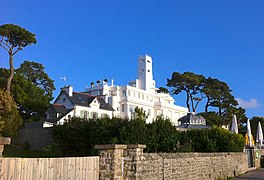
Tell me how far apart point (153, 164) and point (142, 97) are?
190ft

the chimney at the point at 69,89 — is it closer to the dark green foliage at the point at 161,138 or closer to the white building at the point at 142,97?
the white building at the point at 142,97

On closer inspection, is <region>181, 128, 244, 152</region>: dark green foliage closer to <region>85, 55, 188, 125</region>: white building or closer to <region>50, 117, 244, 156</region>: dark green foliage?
<region>50, 117, 244, 156</region>: dark green foliage

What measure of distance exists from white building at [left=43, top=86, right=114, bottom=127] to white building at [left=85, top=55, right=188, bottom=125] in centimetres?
604

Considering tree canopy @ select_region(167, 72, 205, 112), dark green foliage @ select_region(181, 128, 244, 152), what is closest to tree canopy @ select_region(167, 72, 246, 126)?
tree canopy @ select_region(167, 72, 205, 112)

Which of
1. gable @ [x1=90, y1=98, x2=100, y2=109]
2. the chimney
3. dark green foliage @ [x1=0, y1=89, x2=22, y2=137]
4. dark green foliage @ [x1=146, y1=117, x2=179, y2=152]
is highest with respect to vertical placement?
the chimney

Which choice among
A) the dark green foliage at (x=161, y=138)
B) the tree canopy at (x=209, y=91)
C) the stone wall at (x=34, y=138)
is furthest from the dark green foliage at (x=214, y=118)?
the dark green foliage at (x=161, y=138)

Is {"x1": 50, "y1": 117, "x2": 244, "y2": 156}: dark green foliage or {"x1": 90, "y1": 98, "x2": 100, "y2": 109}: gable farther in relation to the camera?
{"x1": 90, "y1": 98, "x2": 100, "y2": 109}: gable

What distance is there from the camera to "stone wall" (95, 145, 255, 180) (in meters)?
9.11

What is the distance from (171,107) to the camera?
70250 mm

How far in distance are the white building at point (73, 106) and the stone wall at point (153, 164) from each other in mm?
28000

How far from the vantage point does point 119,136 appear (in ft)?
61.0

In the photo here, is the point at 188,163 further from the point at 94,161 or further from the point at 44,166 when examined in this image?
the point at 44,166

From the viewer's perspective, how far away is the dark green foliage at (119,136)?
18.5 metres

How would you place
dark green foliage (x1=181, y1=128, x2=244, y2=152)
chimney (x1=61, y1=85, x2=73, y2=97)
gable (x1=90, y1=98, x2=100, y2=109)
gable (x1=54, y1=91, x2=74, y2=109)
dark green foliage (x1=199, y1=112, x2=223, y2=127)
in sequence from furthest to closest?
dark green foliage (x1=199, y1=112, x2=223, y2=127), gable (x1=90, y1=98, x2=100, y2=109), chimney (x1=61, y1=85, x2=73, y2=97), gable (x1=54, y1=91, x2=74, y2=109), dark green foliage (x1=181, y1=128, x2=244, y2=152)
